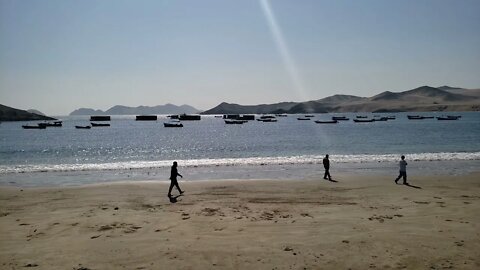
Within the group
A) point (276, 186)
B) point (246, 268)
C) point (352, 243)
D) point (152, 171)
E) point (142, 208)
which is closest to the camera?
point (246, 268)

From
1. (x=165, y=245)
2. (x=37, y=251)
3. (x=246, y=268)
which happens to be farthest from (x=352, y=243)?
(x=37, y=251)

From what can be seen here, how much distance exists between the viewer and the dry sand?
29.4 ft

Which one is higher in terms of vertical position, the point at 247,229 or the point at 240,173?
the point at 247,229

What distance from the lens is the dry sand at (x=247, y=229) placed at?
8961 mm

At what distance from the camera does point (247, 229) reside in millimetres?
11648

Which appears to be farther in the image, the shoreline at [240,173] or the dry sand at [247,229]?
the shoreline at [240,173]

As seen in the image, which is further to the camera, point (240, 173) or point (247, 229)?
point (240, 173)

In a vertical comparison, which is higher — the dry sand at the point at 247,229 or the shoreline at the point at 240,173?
the dry sand at the point at 247,229

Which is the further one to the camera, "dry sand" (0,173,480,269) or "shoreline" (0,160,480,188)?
"shoreline" (0,160,480,188)

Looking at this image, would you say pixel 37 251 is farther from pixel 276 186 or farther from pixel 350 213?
pixel 276 186

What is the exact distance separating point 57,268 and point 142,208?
274 inches

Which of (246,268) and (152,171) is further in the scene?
(152,171)

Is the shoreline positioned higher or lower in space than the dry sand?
lower

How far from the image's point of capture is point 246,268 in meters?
8.48
